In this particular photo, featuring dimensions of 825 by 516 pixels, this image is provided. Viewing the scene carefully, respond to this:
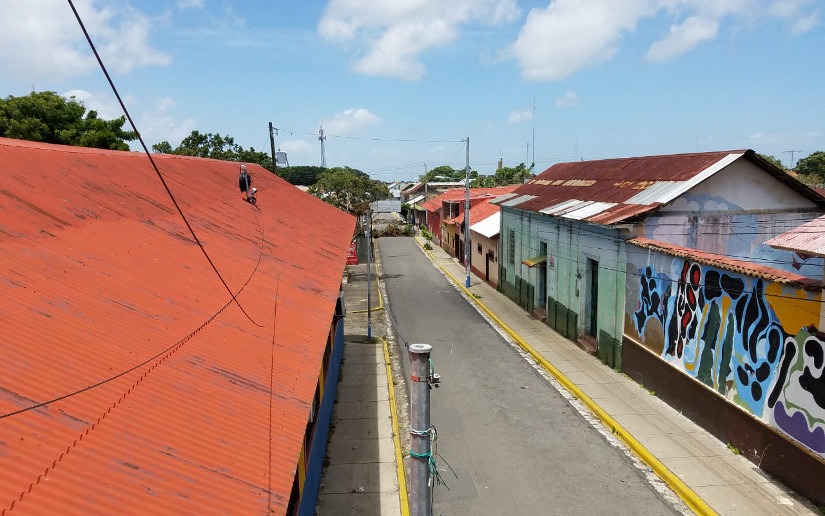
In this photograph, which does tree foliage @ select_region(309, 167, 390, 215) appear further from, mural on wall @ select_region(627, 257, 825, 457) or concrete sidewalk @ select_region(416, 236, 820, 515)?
mural on wall @ select_region(627, 257, 825, 457)

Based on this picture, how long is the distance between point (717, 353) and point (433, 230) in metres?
44.9

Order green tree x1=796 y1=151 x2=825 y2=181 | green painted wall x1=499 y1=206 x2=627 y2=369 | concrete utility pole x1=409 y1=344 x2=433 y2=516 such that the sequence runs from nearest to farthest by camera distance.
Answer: concrete utility pole x1=409 y1=344 x2=433 y2=516 < green painted wall x1=499 y1=206 x2=627 y2=369 < green tree x1=796 y1=151 x2=825 y2=181

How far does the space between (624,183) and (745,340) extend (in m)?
9.08

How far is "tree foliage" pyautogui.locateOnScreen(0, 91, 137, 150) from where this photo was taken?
80.0ft

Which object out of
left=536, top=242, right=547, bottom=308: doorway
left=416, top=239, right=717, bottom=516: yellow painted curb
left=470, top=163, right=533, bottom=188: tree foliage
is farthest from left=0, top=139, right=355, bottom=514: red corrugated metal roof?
left=470, top=163, right=533, bottom=188: tree foliage

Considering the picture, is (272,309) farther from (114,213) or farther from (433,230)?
(433,230)

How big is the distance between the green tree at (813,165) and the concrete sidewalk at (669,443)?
57.6 meters

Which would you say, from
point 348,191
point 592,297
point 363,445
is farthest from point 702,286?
point 348,191

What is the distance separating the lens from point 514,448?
456 inches

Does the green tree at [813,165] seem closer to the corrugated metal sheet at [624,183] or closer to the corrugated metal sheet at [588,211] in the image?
the corrugated metal sheet at [624,183]

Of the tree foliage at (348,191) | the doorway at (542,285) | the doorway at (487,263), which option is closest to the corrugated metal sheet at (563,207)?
the doorway at (542,285)

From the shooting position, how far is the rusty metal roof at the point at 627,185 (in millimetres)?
14883

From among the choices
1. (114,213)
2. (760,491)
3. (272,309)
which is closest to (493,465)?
(760,491)

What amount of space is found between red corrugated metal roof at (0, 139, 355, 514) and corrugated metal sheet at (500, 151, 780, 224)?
9.27 meters
